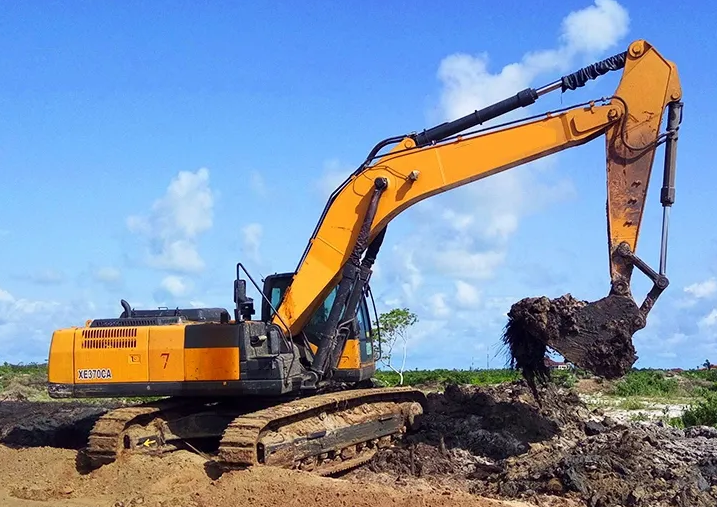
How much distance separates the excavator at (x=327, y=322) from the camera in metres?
10.8

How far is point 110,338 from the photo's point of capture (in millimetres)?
11734

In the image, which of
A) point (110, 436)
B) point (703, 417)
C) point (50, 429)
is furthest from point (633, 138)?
point (50, 429)

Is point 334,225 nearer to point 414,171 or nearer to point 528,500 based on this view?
point 414,171

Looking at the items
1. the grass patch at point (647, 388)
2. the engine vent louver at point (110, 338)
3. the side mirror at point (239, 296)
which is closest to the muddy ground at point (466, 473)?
the engine vent louver at point (110, 338)

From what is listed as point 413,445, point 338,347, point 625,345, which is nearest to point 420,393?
point 413,445

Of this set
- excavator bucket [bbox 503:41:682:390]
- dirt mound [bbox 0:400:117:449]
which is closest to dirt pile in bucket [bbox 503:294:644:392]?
excavator bucket [bbox 503:41:682:390]

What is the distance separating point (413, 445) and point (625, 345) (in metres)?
3.93

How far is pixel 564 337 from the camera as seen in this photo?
1071cm

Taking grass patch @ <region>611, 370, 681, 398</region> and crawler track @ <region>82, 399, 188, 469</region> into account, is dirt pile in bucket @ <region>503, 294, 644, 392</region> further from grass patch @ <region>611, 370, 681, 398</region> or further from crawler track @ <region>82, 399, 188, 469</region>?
grass patch @ <region>611, 370, 681, 398</region>

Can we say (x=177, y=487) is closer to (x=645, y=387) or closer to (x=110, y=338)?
(x=110, y=338)

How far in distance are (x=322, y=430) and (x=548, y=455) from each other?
9.81ft

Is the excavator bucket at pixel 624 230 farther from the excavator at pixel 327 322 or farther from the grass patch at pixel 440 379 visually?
the grass patch at pixel 440 379

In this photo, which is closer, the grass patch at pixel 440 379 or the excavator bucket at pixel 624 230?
the excavator bucket at pixel 624 230

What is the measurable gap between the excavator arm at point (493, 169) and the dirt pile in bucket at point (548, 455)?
→ 1770 millimetres
